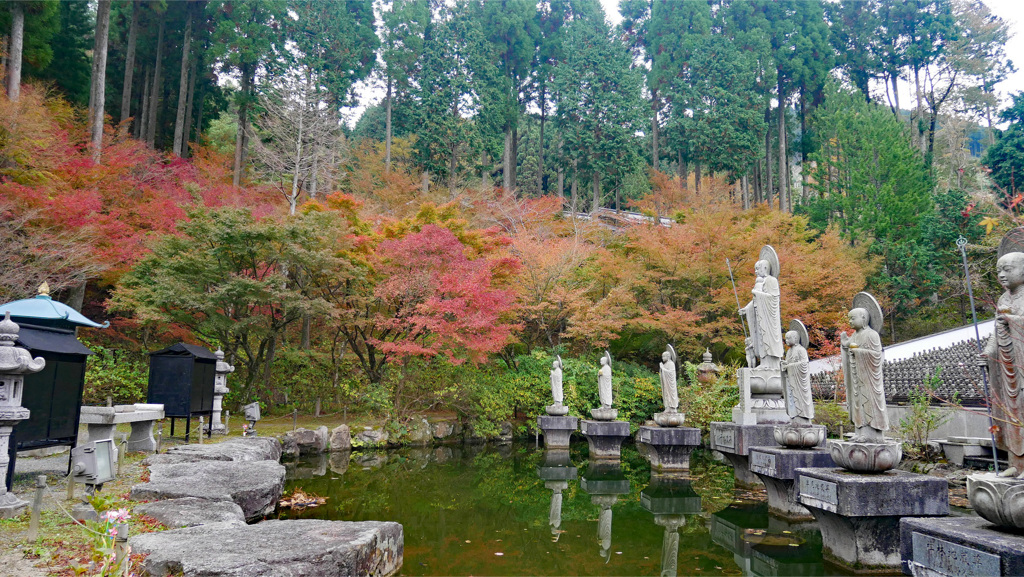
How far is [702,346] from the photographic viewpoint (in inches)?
771

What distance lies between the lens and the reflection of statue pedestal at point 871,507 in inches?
209

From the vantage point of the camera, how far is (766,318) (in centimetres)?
991

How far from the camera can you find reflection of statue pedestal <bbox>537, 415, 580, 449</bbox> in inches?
624

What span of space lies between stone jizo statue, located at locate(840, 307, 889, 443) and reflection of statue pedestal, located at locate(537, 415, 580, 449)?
10235 millimetres

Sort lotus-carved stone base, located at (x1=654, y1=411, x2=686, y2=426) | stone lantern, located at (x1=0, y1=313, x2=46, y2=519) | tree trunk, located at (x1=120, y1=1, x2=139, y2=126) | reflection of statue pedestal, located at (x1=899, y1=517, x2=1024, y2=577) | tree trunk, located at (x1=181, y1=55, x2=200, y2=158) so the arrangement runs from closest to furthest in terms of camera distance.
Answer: reflection of statue pedestal, located at (x1=899, y1=517, x2=1024, y2=577)
stone lantern, located at (x1=0, y1=313, x2=46, y2=519)
lotus-carved stone base, located at (x1=654, y1=411, x2=686, y2=426)
tree trunk, located at (x1=120, y1=1, x2=139, y2=126)
tree trunk, located at (x1=181, y1=55, x2=200, y2=158)

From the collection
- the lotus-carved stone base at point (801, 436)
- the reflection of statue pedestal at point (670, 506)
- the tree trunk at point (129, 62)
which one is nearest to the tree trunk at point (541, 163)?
the tree trunk at point (129, 62)

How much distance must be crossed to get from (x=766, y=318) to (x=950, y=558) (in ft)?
21.0

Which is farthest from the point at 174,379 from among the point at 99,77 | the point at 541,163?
the point at 541,163

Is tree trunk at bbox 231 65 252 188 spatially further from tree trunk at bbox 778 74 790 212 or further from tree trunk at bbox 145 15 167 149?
tree trunk at bbox 778 74 790 212

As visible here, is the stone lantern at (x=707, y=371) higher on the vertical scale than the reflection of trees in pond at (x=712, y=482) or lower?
higher

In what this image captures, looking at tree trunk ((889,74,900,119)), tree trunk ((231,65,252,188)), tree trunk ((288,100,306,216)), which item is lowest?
tree trunk ((288,100,306,216))

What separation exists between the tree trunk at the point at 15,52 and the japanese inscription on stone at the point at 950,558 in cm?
2068

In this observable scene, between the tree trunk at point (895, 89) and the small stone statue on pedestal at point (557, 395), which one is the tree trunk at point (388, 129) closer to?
the small stone statue on pedestal at point (557, 395)

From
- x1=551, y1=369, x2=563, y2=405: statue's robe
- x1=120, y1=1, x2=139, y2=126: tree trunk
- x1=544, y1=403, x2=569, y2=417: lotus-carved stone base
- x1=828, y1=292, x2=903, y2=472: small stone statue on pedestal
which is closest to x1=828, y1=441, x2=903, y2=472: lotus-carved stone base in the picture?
x1=828, y1=292, x2=903, y2=472: small stone statue on pedestal
